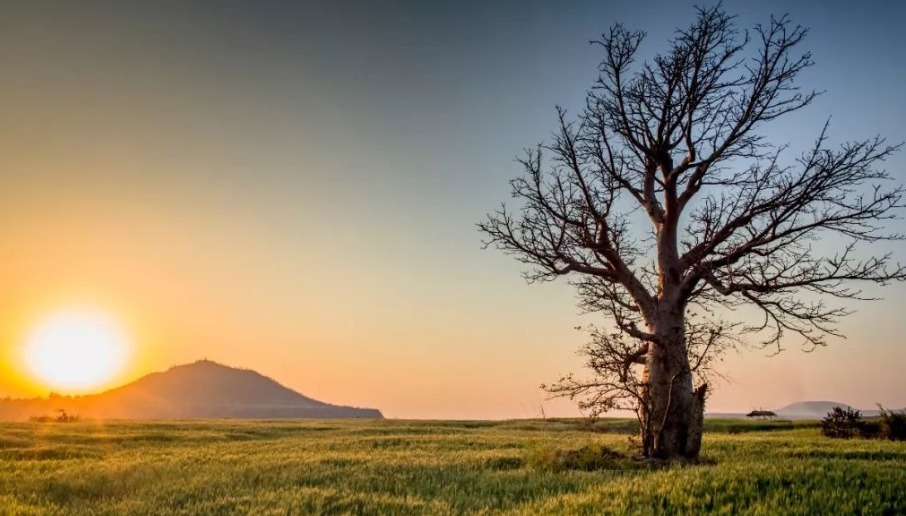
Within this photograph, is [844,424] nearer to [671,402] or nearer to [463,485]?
[671,402]

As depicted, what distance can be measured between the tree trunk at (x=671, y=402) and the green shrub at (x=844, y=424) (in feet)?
75.3

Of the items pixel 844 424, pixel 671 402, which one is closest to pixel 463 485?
pixel 671 402

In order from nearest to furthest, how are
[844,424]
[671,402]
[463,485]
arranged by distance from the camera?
[463,485], [671,402], [844,424]

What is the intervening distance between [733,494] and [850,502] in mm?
1553

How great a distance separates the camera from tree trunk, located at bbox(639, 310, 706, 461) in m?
15.8

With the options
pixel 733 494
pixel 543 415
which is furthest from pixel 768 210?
pixel 733 494

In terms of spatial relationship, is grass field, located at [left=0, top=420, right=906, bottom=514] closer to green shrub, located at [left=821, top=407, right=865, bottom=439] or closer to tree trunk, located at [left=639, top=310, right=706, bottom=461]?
tree trunk, located at [left=639, top=310, right=706, bottom=461]

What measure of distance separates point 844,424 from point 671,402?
24.6m

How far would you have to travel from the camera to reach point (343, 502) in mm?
11008

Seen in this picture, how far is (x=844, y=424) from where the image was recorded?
33.6 meters

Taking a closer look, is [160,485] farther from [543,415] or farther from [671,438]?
[671,438]

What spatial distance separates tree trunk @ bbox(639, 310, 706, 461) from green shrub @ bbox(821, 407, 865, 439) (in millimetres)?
22966

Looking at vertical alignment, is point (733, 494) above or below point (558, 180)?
below

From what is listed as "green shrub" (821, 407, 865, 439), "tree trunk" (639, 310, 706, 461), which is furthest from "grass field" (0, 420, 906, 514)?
"green shrub" (821, 407, 865, 439)
